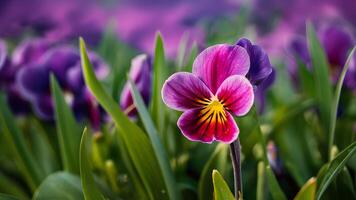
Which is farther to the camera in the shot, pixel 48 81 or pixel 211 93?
pixel 48 81

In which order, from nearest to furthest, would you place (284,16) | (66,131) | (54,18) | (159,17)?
(66,131)
(284,16)
(54,18)
(159,17)

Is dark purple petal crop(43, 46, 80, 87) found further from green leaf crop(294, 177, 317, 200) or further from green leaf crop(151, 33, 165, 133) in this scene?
green leaf crop(294, 177, 317, 200)

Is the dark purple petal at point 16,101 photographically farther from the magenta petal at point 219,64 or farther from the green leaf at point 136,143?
the magenta petal at point 219,64

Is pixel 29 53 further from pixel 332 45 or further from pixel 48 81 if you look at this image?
pixel 332 45

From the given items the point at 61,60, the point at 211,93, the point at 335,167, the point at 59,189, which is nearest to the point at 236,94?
the point at 211,93

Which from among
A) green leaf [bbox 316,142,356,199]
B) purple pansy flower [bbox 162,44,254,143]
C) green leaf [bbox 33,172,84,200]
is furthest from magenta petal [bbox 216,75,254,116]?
green leaf [bbox 33,172,84,200]

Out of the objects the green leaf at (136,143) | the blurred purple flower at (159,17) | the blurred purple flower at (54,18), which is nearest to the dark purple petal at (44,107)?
the green leaf at (136,143)

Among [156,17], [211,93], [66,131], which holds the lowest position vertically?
[156,17]
